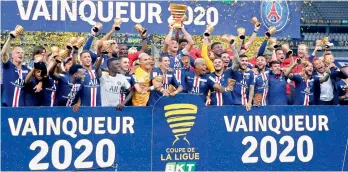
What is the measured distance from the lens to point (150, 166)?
24.0 ft

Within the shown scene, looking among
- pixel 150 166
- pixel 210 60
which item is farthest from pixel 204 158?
pixel 210 60

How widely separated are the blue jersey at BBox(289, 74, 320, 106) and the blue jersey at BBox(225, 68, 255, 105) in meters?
0.74

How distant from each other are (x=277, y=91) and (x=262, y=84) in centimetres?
25

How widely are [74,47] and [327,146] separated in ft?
11.4

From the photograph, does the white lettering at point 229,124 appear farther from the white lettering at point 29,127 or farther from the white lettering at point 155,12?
the white lettering at point 29,127

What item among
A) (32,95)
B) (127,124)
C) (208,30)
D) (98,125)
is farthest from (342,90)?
(32,95)

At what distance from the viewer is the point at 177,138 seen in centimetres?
736

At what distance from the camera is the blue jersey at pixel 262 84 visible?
8367mm

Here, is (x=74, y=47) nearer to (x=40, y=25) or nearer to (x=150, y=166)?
(x=40, y=25)

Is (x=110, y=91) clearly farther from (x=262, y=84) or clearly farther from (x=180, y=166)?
(x=262, y=84)

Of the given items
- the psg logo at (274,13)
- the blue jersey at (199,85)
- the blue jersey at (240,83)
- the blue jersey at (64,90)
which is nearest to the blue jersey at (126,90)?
the blue jersey at (64,90)

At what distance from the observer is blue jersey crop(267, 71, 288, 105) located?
8.48 meters

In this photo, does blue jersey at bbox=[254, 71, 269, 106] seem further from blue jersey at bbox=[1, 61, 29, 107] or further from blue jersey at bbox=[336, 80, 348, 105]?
blue jersey at bbox=[1, 61, 29, 107]

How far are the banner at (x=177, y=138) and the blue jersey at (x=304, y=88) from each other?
0.77 metres
